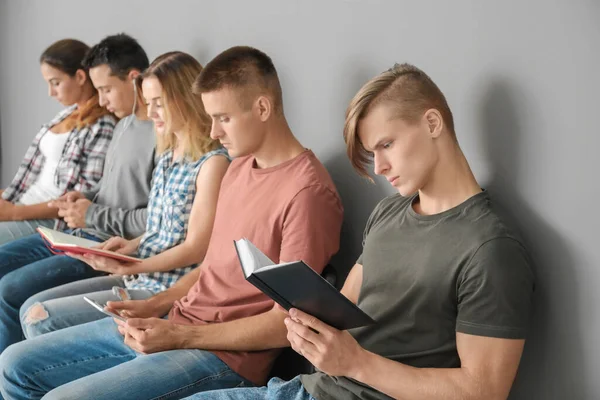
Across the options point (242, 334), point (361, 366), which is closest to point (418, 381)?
point (361, 366)

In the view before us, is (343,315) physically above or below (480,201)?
below

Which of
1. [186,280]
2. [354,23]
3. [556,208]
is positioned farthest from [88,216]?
[556,208]

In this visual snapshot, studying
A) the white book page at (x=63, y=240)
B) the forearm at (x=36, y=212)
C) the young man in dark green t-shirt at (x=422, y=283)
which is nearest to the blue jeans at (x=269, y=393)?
the young man in dark green t-shirt at (x=422, y=283)

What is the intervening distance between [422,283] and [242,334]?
0.57m

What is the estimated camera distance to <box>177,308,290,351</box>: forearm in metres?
1.89

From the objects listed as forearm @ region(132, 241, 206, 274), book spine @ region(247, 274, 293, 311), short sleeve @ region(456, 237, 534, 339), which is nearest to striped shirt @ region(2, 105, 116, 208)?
forearm @ region(132, 241, 206, 274)

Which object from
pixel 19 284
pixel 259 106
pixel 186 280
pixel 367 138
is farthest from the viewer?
pixel 19 284

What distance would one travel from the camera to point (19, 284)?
8.96 ft

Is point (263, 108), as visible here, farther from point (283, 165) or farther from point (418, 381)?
point (418, 381)

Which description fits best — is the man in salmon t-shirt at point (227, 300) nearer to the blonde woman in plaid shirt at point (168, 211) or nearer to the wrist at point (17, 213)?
the blonde woman in plaid shirt at point (168, 211)

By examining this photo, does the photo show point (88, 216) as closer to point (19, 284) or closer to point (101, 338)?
point (19, 284)

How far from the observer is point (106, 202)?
2898 millimetres

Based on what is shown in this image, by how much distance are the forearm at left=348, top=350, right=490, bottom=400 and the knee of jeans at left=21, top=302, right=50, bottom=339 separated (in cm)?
124

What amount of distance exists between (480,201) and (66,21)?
3220 millimetres
